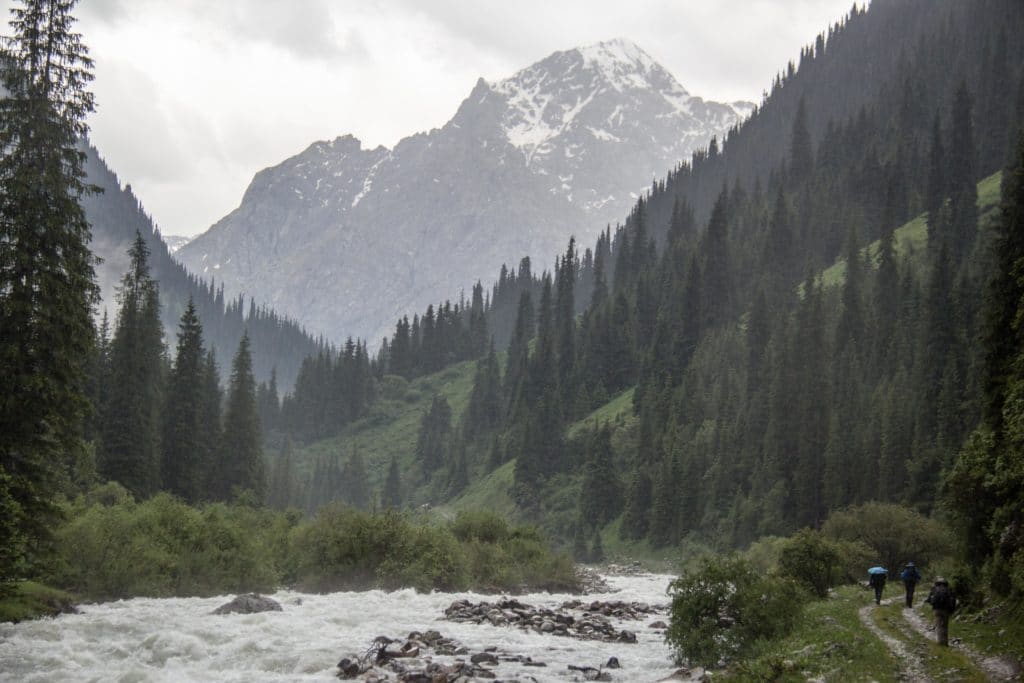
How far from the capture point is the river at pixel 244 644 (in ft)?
91.1

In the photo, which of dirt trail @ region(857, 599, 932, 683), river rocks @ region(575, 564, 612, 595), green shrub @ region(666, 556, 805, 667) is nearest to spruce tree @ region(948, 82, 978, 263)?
river rocks @ region(575, 564, 612, 595)

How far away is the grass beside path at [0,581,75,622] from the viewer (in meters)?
32.7

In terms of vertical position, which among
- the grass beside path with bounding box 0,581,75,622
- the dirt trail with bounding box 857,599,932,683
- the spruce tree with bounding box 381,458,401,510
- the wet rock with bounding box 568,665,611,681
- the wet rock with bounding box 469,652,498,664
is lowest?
the wet rock with bounding box 568,665,611,681

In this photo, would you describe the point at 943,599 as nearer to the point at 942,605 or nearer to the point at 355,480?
the point at 942,605

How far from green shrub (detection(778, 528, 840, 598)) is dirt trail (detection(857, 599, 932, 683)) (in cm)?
1212

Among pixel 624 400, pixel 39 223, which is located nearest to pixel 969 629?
pixel 39 223

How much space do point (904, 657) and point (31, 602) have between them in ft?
108

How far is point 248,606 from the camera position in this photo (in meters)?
40.8

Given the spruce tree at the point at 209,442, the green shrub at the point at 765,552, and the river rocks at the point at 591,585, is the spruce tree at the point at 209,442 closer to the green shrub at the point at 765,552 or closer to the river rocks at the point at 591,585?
the river rocks at the point at 591,585

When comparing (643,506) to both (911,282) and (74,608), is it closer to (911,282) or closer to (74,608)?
(911,282)

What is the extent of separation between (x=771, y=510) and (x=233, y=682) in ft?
260

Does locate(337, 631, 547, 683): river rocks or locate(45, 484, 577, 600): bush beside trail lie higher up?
locate(45, 484, 577, 600): bush beside trail

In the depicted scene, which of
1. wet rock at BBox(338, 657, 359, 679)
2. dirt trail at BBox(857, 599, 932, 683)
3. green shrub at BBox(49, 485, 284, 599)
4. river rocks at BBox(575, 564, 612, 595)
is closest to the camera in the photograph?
dirt trail at BBox(857, 599, 932, 683)

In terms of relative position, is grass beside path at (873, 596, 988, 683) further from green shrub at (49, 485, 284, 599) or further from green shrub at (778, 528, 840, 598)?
green shrub at (49, 485, 284, 599)
